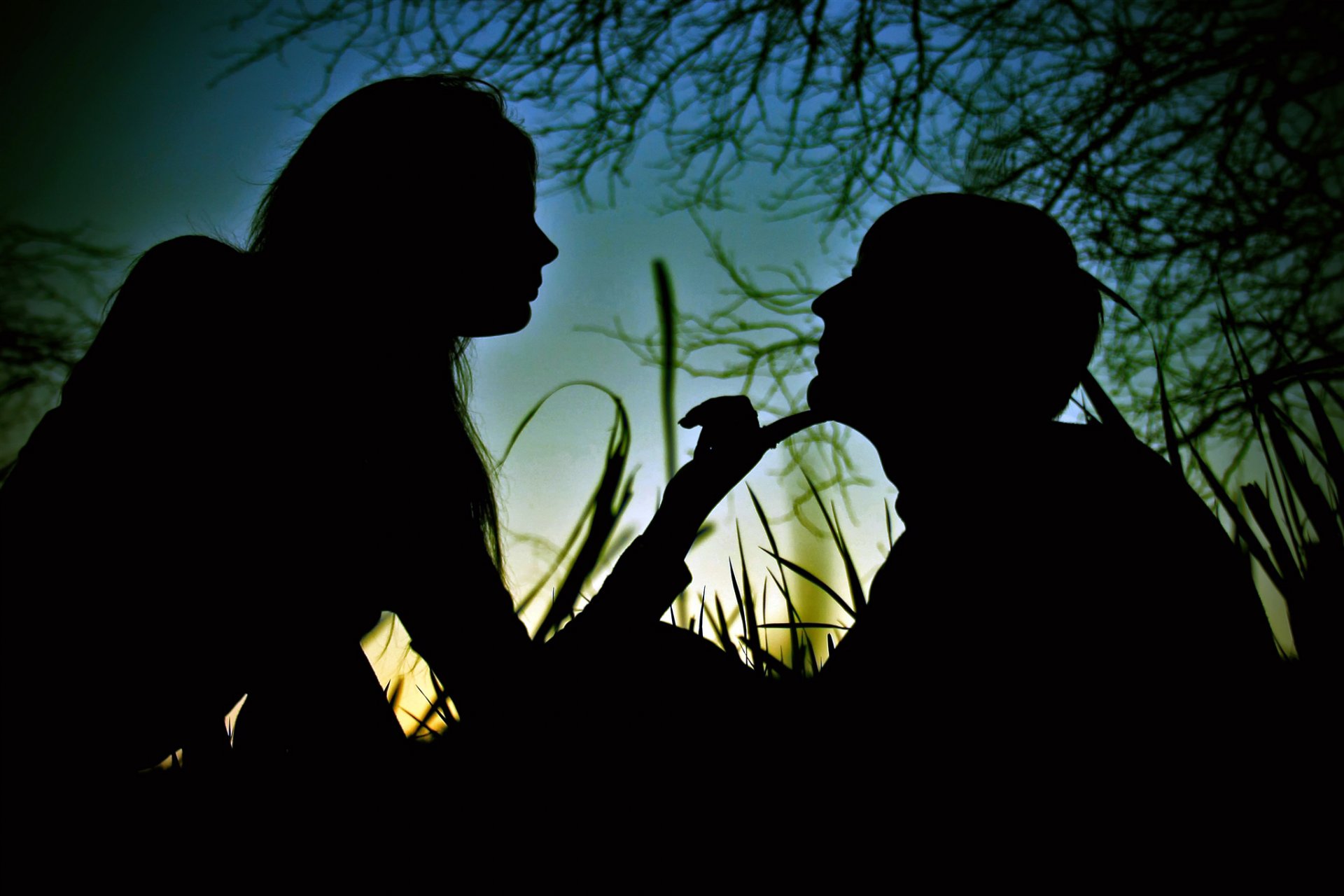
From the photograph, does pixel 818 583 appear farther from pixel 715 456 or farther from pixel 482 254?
pixel 482 254

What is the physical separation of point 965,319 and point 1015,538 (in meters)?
0.26

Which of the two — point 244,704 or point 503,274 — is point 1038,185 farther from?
point 244,704

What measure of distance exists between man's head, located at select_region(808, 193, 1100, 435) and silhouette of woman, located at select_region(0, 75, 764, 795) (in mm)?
170

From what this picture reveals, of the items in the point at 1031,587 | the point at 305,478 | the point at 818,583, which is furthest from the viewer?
the point at 818,583

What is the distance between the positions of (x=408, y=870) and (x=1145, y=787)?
0.55m

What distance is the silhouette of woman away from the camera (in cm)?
52

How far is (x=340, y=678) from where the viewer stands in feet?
2.24

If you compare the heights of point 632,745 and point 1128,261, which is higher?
point 1128,261

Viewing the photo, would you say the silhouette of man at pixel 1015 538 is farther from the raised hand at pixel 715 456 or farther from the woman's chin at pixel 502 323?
the woman's chin at pixel 502 323

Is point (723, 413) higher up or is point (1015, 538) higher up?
point (723, 413)

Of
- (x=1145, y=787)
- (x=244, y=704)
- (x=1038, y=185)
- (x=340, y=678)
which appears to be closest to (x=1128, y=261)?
(x=1038, y=185)

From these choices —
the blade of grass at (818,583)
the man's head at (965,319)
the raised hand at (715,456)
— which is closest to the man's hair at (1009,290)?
the man's head at (965,319)

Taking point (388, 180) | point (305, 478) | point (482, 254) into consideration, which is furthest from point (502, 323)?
point (305, 478)

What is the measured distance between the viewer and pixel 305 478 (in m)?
0.66
